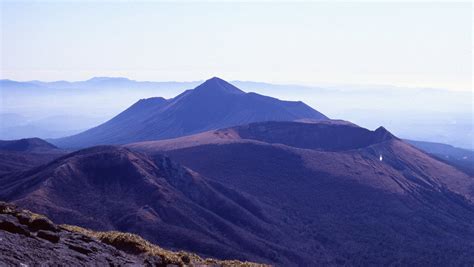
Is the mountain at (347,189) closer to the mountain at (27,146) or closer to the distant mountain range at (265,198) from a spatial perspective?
the distant mountain range at (265,198)

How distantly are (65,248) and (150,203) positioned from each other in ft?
181

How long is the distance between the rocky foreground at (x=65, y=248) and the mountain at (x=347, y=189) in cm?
5022

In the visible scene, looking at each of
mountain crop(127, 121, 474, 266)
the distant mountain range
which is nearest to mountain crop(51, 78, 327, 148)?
mountain crop(127, 121, 474, 266)

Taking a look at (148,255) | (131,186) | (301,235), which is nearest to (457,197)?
(301,235)

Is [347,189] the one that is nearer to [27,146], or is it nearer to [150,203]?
[150,203]

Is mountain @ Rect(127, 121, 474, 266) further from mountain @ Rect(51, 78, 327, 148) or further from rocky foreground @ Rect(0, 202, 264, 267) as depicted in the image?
mountain @ Rect(51, 78, 327, 148)

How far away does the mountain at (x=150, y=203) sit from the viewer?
2425 inches

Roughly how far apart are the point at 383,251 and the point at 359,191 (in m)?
22.5

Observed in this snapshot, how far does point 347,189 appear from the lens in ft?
304

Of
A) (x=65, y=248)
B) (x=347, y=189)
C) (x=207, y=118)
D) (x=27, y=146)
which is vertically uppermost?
(x=207, y=118)

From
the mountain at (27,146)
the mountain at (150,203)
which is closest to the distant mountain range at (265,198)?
the mountain at (150,203)

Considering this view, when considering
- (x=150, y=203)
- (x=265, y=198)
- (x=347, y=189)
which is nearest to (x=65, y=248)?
(x=150, y=203)

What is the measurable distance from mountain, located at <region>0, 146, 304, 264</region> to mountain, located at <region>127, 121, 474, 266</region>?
4.92 meters

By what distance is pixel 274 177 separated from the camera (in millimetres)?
97250
